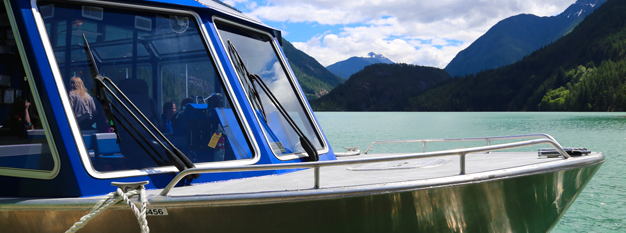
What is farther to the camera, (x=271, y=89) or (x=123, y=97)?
(x=271, y=89)

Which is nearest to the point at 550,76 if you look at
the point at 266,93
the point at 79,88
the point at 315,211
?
the point at 266,93

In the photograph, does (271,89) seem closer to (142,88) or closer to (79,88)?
(142,88)

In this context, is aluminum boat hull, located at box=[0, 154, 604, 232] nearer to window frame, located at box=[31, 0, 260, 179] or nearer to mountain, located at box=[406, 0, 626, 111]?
window frame, located at box=[31, 0, 260, 179]

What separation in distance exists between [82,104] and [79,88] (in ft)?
0.37

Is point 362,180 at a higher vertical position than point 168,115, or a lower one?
lower

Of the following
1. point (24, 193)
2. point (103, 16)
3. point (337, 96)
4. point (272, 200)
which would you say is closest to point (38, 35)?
point (103, 16)

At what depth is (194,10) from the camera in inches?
141

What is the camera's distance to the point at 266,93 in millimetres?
3957

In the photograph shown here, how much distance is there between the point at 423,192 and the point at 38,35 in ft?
8.64

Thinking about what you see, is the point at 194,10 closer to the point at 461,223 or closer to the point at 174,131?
the point at 174,131

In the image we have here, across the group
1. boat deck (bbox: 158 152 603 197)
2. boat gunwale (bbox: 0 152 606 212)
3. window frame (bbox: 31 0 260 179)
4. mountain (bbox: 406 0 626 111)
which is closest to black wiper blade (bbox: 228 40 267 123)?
window frame (bbox: 31 0 260 179)

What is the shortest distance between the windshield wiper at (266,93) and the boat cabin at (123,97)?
0.04ft

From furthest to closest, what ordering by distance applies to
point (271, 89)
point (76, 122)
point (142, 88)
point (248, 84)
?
point (271, 89), point (248, 84), point (142, 88), point (76, 122)

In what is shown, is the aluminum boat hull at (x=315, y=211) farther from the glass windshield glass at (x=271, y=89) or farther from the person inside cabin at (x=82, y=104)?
the glass windshield glass at (x=271, y=89)
